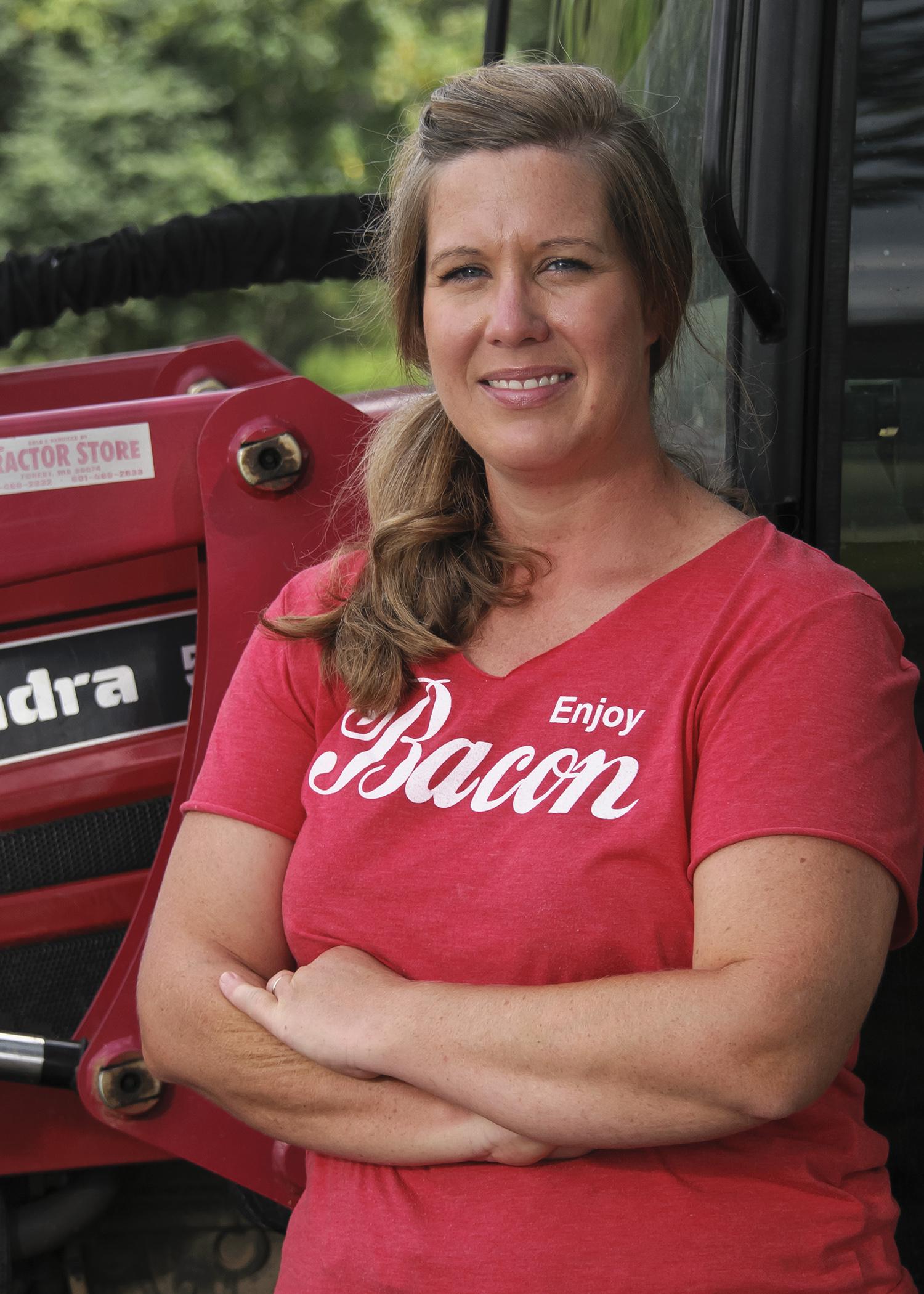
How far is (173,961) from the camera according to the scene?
1561 millimetres

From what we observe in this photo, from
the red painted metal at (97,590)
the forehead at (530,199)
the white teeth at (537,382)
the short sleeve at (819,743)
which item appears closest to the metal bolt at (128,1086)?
the red painted metal at (97,590)

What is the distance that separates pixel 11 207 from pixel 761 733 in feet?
42.3

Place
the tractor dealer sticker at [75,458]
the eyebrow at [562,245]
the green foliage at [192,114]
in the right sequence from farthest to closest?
the green foliage at [192,114]
the tractor dealer sticker at [75,458]
the eyebrow at [562,245]

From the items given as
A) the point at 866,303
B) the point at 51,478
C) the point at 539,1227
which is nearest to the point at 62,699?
the point at 51,478

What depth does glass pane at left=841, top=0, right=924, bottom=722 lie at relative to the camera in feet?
5.31

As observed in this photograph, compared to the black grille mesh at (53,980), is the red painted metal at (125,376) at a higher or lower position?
higher

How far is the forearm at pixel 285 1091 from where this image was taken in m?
1.38

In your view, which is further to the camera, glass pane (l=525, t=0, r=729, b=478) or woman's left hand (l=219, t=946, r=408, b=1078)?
glass pane (l=525, t=0, r=729, b=478)

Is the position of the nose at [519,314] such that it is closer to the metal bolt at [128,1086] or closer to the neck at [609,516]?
the neck at [609,516]

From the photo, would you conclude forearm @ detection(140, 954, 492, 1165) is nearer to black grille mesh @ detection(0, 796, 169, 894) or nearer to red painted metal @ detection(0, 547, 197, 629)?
black grille mesh @ detection(0, 796, 169, 894)

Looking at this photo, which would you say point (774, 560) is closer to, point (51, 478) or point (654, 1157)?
point (654, 1157)

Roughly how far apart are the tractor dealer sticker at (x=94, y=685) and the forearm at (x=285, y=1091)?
388 mm

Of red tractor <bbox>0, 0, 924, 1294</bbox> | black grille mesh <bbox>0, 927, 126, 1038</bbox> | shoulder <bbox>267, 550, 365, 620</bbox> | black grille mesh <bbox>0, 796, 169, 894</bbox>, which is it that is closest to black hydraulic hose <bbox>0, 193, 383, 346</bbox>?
red tractor <bbox>0, 0, 924, 1294</bbox>

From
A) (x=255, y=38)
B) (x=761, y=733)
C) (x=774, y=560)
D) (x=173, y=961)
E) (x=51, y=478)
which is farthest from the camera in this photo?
(x=255, y=38)
